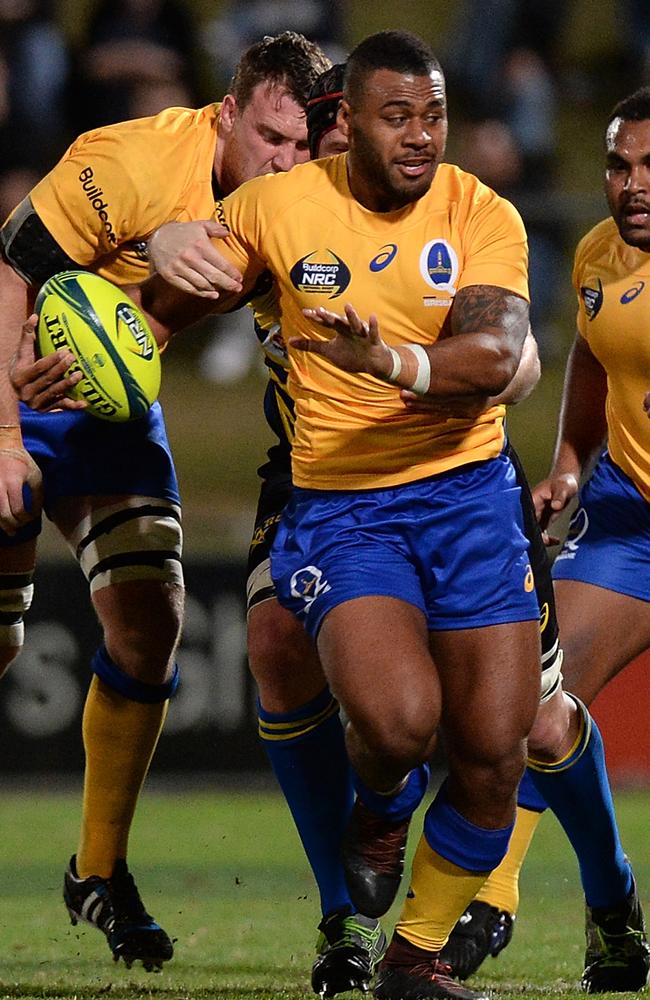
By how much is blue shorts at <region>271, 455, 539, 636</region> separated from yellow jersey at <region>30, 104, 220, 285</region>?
1152 mm

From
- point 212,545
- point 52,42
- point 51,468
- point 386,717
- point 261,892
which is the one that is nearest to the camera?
point 386,717

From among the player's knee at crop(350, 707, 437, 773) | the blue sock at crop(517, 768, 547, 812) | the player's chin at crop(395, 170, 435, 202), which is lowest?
the blue sock at crop(517, 768, 547, 812)

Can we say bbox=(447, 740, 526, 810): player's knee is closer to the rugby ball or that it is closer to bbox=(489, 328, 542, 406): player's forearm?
bbox=(489, 328, 542, 406): player's forearm

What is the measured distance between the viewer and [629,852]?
7730 mm

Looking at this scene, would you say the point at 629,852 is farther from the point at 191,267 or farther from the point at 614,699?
the point at 191,267

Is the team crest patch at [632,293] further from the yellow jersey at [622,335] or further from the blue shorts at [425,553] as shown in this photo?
the blue shorts at [425,553]

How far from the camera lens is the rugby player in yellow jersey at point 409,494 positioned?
4129 millimetres

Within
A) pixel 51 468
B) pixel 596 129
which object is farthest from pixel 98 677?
pixel 596 129

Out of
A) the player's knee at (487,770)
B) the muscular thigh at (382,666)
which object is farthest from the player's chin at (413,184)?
the player's knee at (487,770)

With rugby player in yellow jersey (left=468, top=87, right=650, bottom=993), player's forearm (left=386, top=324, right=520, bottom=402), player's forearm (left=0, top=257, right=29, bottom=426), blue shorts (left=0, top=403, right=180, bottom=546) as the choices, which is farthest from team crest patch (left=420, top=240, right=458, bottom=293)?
blue shorts (left=0, top=403, right=180, bottom=546)

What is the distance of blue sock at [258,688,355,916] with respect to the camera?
4.92 metres

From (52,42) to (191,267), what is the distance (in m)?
7.45

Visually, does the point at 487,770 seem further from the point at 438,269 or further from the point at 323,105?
the point at 323,105

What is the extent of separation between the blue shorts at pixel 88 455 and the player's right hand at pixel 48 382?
937 mm
